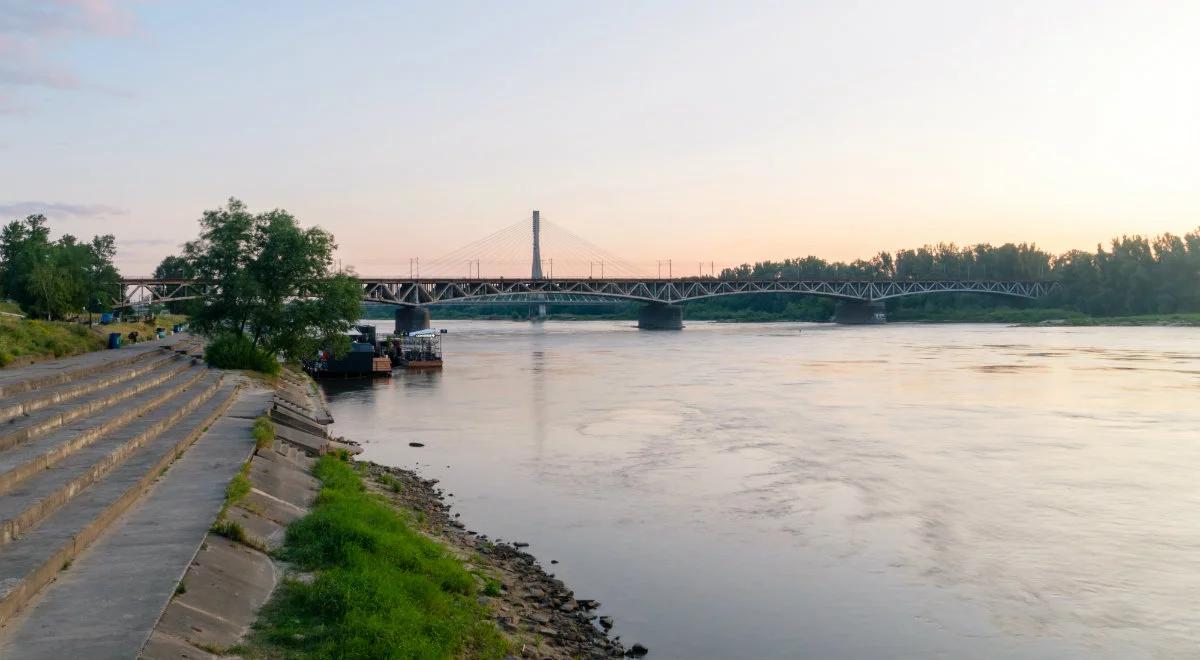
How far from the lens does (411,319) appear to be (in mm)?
120812

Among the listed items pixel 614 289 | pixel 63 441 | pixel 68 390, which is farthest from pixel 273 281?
pixel 614 289

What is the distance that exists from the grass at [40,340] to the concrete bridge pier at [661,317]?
10197 cm

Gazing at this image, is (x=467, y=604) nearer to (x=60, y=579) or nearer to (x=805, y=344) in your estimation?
(x=60, y=579)

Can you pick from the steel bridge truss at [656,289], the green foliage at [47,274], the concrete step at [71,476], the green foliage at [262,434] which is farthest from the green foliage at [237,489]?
the steel bridge truss at [656,289]

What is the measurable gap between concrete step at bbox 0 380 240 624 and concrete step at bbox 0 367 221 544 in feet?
0.36

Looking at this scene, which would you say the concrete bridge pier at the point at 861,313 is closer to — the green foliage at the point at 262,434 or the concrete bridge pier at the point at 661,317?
the concrete bridge pier at the point at 661,317

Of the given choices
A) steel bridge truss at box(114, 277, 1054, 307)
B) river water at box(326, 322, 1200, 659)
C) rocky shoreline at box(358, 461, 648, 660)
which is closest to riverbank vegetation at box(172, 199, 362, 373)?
river water at box(326, 322, 1200, 659)

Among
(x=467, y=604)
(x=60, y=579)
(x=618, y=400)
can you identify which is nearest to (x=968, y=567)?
(x=467, y=604)

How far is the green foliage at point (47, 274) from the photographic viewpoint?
6053cm

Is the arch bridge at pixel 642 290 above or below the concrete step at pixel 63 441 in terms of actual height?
above

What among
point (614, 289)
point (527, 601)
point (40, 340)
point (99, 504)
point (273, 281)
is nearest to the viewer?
point (99, 504)

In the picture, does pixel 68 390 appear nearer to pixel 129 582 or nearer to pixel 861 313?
pixel 129 582

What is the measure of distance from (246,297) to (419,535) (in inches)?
1363

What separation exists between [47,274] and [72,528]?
55.5 metres
